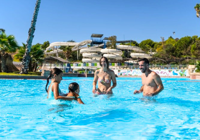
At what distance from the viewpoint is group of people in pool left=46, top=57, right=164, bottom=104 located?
4.33 m

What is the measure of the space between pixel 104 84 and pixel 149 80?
1.34m

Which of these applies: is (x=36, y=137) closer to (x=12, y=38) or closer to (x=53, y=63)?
(x=12, y=38)

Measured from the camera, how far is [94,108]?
16.5 ft

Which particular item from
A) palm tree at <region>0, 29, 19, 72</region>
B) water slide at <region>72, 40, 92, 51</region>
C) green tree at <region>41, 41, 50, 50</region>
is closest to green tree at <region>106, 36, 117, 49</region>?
water slide at <region>72, 40, 92, 51</region>


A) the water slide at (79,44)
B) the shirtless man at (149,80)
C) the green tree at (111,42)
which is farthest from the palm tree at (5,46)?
the water slide at (79,44)

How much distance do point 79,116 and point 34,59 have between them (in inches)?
1017

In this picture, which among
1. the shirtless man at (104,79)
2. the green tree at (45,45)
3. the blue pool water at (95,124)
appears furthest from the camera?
the green tree at (45,45)

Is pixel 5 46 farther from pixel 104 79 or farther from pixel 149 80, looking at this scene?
pixel 149 80

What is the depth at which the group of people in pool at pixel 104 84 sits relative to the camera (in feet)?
14.2

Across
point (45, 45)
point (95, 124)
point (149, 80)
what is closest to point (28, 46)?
point (149, 80)

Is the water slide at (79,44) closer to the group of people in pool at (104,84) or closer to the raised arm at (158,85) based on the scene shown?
the group of people in pool at (104,84)

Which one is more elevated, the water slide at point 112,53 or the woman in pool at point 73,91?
the water slide at point 112,53

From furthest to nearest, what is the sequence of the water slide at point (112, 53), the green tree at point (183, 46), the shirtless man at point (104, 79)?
the green tree at point (183, 46), the water slide at point (112, 53), the shirtless man at point (104, 79)

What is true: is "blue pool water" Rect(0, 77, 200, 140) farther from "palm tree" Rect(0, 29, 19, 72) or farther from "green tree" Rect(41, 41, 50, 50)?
"green tree" Rect(41, 41, 50, 50)
